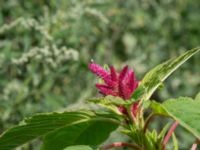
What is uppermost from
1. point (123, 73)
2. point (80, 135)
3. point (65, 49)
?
point (65, 49)

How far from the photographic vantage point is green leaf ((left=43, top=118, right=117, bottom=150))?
136cm

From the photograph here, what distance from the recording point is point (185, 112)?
1156 mm

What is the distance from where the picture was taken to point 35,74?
3.08 metres

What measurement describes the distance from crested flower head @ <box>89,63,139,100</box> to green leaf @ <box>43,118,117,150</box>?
0.34ft

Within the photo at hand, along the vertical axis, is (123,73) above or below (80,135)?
above

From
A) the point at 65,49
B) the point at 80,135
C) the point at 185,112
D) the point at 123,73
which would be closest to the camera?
the point at 185,112

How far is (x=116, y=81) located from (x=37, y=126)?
0.63ft

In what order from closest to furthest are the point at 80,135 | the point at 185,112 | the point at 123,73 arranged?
the point at 185,112
the point at 123,73
the point at 80,135

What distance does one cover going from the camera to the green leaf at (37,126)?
1.24m

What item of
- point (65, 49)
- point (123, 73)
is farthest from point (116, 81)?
point (65, 49)

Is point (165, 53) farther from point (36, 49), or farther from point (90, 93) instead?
point (36, 49)

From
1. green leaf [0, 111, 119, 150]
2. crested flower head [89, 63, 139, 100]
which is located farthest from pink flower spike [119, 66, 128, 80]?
green leaf [0, 111, 119, 150]

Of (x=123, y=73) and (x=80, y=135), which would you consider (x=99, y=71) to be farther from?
(x=80, y=135)

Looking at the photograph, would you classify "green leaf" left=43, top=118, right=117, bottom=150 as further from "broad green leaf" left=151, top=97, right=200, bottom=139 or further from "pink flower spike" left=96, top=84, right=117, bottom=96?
"broad green leaf" left=151, top=97, right=200, bottom=139
